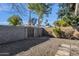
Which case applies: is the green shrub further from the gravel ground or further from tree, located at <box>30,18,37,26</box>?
tree, located at <box>30,18,37,26</box>

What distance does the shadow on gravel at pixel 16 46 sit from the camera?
826 cm

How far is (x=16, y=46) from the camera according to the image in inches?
326

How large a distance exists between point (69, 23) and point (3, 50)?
962mm

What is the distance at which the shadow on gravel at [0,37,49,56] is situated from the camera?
8.26 meters

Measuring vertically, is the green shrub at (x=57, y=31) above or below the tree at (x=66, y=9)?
below

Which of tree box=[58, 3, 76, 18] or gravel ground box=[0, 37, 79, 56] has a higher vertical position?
tree box=[58, 3, 76, 18]

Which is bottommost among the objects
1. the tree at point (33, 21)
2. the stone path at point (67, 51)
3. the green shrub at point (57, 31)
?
the stone path at point (67, 51)

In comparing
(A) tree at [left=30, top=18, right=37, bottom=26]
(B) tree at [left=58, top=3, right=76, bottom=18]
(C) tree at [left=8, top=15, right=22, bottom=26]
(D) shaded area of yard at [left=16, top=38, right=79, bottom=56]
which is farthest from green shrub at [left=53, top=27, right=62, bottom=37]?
(C) tree at [left=8, top=15, right=22, bottom=26]

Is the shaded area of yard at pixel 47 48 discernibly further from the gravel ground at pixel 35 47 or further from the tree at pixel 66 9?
the tree at pixel 66 9

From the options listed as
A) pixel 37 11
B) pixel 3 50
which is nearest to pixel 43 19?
pixel 37 11

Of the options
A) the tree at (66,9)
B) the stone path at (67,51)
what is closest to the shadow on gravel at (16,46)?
the stone path at (67,51)

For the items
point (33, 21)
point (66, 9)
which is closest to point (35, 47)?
point (33, 21)

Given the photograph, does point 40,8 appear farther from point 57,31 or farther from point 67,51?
point 67,51

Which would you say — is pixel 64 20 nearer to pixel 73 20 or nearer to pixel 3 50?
pixel 73 20
